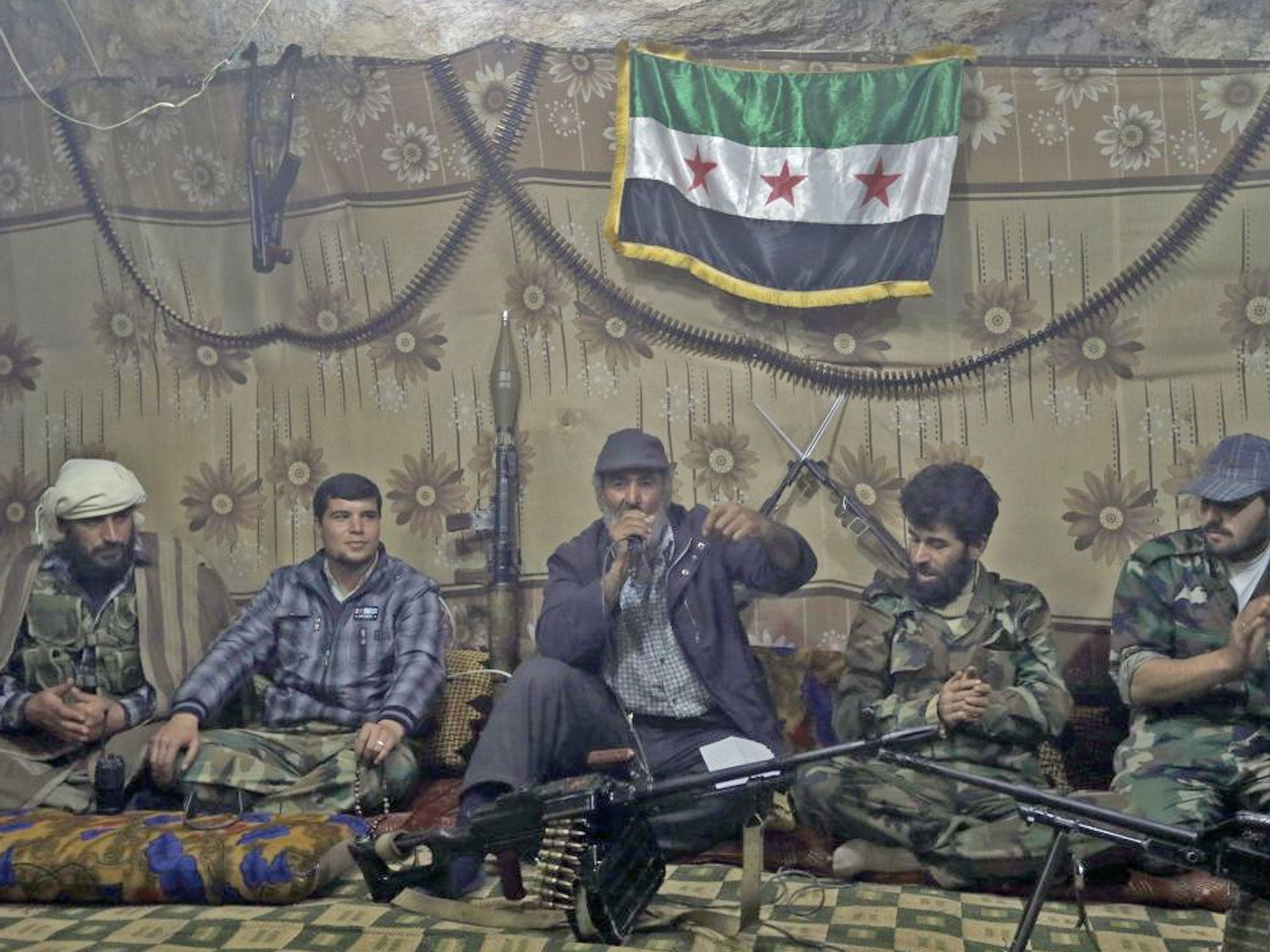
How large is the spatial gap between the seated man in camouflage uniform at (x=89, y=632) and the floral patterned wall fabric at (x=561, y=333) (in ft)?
0.47

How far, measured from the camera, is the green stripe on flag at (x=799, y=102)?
5375 mm

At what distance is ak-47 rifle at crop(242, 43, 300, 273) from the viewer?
5.84m

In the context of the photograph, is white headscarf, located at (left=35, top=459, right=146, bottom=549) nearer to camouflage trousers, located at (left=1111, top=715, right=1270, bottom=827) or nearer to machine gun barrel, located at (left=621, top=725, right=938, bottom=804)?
machine gun barrel, located at (left=621, top=725, right=938, bottom=804)

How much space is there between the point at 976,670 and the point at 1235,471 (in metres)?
1.03

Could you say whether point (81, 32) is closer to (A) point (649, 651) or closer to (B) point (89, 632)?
(B) point (89, 632)

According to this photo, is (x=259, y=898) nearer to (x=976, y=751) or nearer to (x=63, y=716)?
(x=63, y=716)

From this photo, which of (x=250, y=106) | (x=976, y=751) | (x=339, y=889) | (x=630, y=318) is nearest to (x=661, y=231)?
(x=630, y=318)

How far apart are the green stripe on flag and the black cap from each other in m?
1.07

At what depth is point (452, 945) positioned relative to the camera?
445 centimetres

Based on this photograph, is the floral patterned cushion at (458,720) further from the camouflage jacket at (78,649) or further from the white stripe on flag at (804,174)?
the white stripe on flag at (804,174)

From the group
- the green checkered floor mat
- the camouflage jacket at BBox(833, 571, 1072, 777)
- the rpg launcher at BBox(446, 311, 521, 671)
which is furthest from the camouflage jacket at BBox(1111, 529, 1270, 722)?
the rpg launcher at BBox(446, 311, 521, 671)

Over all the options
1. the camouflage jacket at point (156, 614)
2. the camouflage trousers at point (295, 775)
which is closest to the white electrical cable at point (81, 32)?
the camouflage jacket at point (156, 614)

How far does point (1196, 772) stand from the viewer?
475cm

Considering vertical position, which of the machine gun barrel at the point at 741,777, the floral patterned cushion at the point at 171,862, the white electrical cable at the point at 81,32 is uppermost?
the white electrical cable at the point at 81,32
